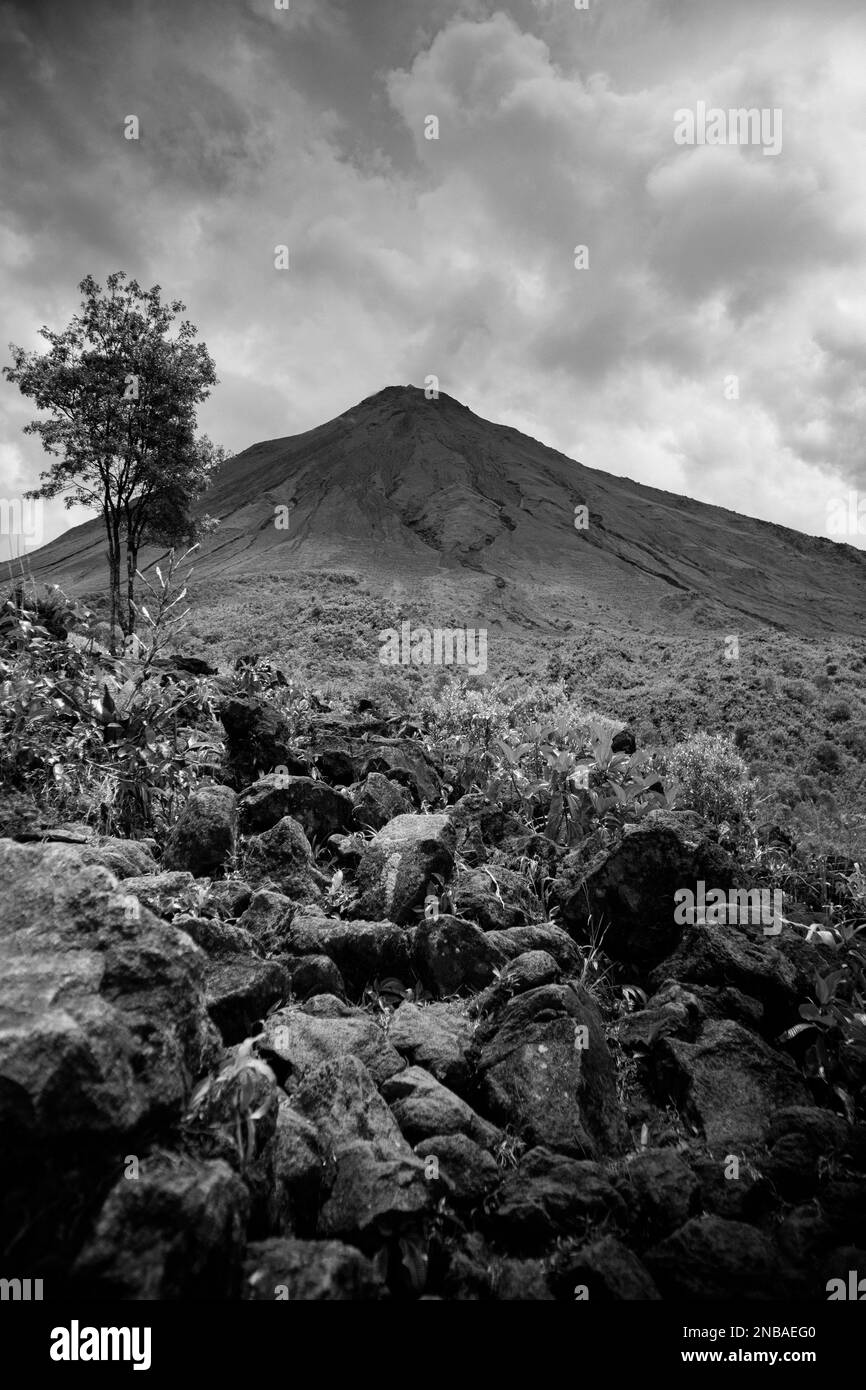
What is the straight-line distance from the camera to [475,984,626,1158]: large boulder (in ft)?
10.4

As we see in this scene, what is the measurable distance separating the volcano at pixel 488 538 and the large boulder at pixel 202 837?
35.7 metres

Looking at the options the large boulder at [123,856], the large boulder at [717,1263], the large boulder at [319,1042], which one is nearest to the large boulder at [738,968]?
the large boulder at [717,1263]

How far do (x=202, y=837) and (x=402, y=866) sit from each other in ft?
4.95

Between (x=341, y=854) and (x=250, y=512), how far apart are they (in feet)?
253

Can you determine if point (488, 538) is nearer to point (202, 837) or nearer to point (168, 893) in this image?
point (202, 837)

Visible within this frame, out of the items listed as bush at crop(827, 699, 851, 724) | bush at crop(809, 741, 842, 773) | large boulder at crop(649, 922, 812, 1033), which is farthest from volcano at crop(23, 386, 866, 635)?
large boulder at crop(649, 922, 812, 1033)

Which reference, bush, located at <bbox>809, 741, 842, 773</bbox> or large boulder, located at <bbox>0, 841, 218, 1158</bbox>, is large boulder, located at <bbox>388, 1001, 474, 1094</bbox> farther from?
bush, located at <bbox>809, 741, 842, 773</bbox>

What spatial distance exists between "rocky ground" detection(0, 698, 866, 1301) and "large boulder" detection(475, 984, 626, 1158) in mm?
15

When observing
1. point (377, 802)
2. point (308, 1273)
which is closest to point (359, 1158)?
point (308, 1273)

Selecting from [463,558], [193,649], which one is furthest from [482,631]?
[463,558]

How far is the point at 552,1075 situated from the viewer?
3357mm

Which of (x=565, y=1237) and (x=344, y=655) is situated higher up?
(x=344, y=655)
